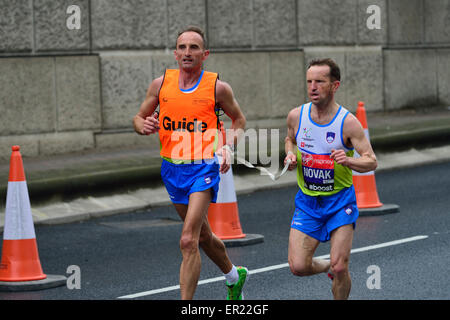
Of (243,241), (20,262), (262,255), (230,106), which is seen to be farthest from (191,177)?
(243,241)

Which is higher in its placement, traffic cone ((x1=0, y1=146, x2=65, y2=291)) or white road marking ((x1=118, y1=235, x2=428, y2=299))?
traffic cone ((x1=0, y1=146, x2=65, y2=291))

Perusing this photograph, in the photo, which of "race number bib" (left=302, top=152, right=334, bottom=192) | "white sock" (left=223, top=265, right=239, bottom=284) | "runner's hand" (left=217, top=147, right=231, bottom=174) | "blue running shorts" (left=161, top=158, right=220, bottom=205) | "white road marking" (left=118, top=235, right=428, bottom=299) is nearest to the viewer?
"race number bib" (left=302, top=152, right=334, bottom=192)

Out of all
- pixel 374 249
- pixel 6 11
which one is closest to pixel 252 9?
pixel 6 11

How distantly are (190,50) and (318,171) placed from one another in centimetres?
131

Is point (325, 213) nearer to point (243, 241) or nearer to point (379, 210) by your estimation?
point (243, 241)

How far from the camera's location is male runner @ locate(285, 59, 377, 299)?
6363 millimetres

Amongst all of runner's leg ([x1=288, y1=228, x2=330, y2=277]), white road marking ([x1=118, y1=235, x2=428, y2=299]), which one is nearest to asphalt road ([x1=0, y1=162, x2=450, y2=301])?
white road marking ([x1=118, y1=235, x2=428, y2=299])

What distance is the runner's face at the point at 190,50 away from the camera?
22.7 ft

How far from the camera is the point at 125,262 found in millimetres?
8859

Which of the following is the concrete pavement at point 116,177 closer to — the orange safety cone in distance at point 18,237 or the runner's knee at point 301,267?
the orange safety cone in distance at point 18,237

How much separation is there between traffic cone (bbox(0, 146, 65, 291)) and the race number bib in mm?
2616

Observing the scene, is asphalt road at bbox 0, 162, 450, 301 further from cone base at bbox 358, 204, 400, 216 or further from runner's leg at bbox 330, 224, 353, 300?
runner's leg at bbox 330, 224, 353, 300

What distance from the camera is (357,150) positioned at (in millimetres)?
6309

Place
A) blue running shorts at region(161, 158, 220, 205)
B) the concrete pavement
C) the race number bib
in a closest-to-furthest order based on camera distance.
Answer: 1. the race number bib
2. blue running shorts at region(161, 158, 220, 205)
3. the concrete pavement
